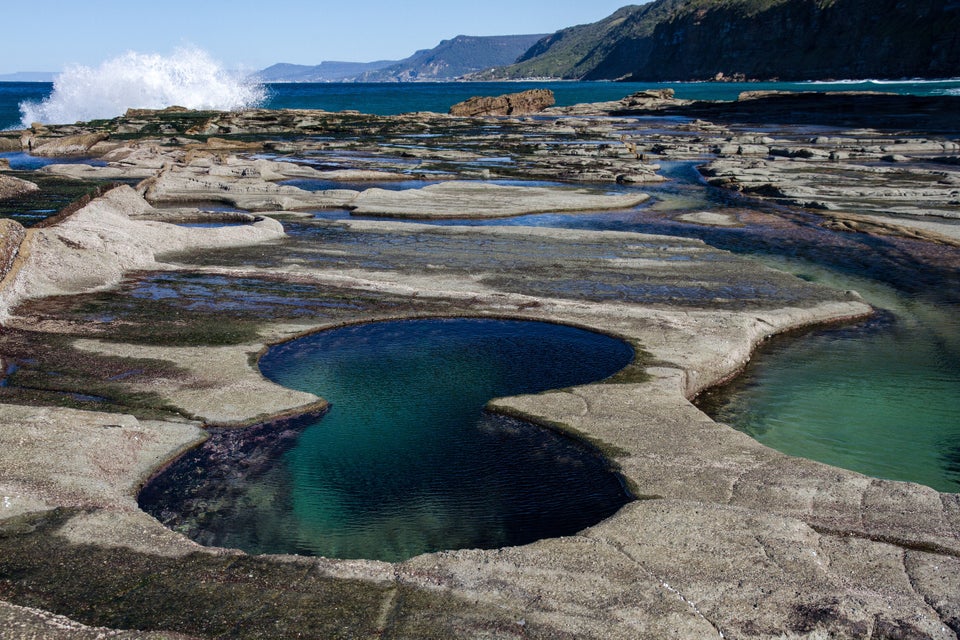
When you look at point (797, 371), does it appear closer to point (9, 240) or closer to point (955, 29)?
point (9, 240)

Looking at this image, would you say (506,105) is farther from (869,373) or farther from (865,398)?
(865,398)

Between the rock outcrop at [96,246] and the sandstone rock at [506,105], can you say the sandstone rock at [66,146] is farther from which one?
the sandstone rock at [506,105]

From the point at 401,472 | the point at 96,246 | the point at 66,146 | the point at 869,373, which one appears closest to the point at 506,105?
the point at 66,146

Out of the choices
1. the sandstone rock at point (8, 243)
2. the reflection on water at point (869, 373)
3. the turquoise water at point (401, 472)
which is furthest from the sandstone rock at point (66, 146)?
the turquoise water at point (401, 472)

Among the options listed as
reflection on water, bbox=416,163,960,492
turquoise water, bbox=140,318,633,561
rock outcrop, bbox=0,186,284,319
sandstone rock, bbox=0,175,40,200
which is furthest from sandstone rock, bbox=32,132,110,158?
turquoise water, bbox=140,318,633,561

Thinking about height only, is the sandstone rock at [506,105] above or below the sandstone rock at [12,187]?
above
